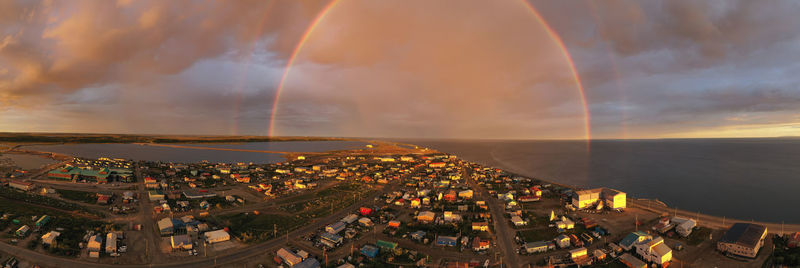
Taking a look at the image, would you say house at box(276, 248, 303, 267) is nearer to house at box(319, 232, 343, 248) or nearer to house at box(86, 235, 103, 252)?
house at box(319, 232, 343, 248)

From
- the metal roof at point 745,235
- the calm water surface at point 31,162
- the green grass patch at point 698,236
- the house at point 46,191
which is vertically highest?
the calm water surface at point 31,162

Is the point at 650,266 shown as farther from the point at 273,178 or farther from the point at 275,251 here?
the point at 273,178

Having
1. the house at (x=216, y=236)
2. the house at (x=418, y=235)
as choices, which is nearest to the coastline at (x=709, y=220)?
the house at (x=418, y=235)

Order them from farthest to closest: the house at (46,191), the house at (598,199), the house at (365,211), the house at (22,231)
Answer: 1. the house at (46,191)
2. the house at (598,199)
3. the house at (365,211)
4. the house at (22,231)

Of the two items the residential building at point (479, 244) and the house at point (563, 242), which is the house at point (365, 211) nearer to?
the residential building at point (479, 244)

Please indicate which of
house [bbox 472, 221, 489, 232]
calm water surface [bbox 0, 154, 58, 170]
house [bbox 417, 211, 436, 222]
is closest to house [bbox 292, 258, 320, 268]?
house [bbox 417, 211, 436, 222]

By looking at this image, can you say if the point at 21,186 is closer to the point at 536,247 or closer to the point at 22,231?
the point at 22,231

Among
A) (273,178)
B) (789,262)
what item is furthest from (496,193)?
(273,178)
